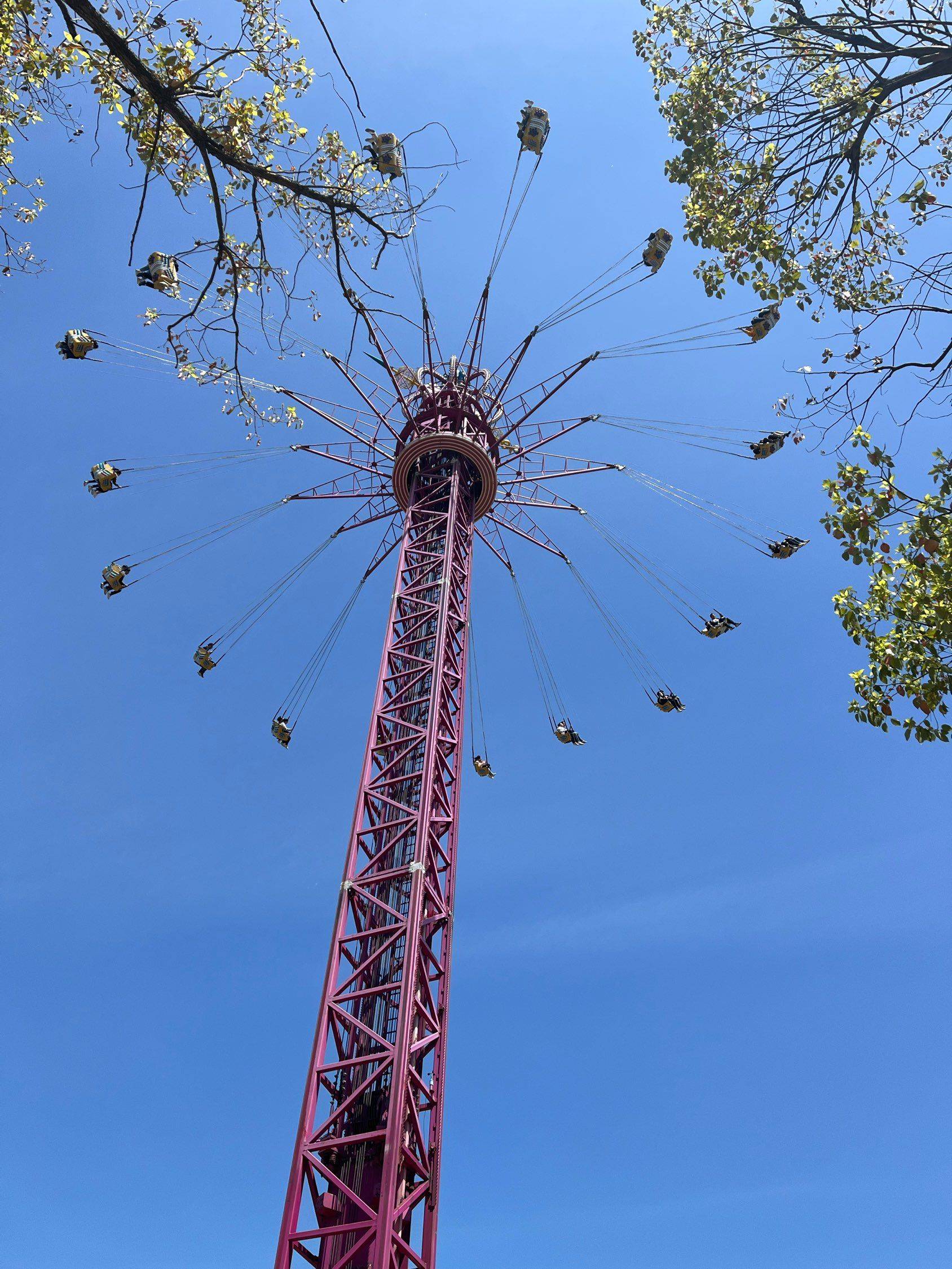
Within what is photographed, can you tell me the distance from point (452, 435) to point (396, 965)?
13.1m

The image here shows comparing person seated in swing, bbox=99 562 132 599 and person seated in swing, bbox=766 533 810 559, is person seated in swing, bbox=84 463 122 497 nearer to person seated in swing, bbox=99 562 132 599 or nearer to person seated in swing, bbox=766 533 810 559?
person seated in swing, bbox=99 562 132 599

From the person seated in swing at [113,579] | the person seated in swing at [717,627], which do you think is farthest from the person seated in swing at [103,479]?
the person seated in swing at [717,627]

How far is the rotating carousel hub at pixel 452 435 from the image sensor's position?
77.0 ft

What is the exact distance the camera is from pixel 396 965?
1603cm

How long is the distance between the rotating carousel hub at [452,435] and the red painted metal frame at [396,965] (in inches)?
69.4

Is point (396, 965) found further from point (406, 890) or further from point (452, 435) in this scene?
point (452, 435)

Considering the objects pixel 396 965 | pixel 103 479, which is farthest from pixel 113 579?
pixel 396 965

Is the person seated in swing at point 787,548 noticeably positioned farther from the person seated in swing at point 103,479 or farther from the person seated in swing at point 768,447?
the person seated in swing at point 103,479

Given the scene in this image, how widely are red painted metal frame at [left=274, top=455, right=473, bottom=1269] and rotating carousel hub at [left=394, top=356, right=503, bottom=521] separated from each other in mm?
1764

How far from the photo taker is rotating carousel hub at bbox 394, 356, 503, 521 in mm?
23469

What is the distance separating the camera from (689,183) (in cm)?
1181

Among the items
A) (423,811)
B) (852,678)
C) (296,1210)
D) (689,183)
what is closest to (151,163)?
(689,183)

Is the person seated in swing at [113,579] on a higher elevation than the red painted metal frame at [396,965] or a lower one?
higher

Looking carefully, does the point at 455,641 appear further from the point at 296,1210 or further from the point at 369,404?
the point at 296,1210
